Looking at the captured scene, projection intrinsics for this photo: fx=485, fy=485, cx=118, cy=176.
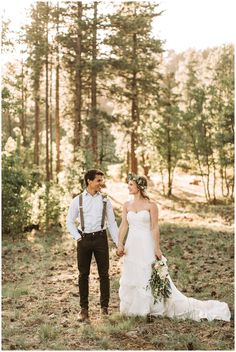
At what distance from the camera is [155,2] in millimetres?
31109

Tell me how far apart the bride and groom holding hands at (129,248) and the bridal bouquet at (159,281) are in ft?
0.24

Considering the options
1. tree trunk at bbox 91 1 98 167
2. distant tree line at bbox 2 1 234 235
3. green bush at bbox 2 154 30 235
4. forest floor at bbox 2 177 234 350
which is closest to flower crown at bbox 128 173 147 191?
forest floor at bbox 2 177 234 350

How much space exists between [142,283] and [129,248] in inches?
24.0

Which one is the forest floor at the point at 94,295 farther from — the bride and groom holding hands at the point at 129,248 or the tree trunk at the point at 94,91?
the tree trunk at the point at 94,91

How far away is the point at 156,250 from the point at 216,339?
1.68m

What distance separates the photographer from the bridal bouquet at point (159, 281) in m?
7.83

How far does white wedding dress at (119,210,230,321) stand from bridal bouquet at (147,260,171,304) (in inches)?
3.8

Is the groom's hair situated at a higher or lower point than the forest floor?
higher

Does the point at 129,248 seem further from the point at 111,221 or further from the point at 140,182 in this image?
the point at 140,182

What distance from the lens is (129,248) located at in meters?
8.09

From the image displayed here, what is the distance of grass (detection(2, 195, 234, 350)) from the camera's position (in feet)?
22.5

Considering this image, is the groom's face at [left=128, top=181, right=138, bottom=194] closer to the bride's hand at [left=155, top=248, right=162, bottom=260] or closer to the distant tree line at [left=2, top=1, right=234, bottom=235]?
the bride's hand at [left=155, top=248, right=162, bottom=260]

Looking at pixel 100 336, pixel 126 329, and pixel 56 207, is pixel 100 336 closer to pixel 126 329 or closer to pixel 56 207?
pixel 126 329

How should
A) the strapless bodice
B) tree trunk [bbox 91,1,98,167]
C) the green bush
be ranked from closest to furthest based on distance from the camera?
1. the strapless bodice
2. the green bush
3. tree trunk [bbox 91,1,98,167]
